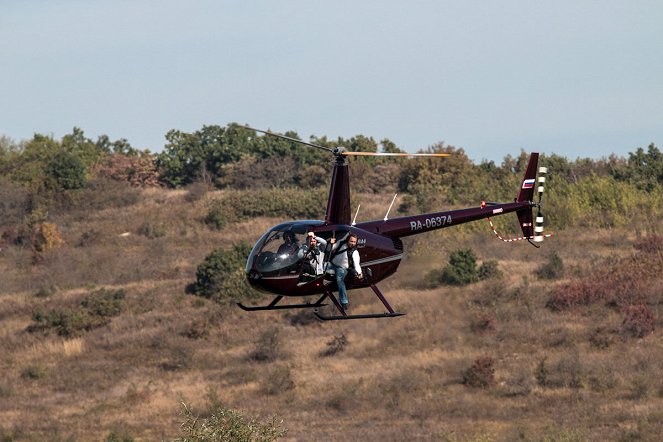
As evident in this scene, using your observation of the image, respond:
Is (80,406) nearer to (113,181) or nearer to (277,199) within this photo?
(277,199)

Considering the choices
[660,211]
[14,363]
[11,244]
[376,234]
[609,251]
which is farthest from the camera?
[11,244]

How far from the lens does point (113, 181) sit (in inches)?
3716

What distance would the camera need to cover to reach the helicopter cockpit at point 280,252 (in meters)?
22.9

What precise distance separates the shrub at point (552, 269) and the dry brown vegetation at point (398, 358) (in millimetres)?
401

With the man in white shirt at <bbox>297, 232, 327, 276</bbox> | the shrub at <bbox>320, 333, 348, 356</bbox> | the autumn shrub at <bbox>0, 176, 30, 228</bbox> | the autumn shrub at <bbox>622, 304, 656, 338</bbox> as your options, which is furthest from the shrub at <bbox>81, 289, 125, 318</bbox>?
the man in white shirt at <bbox>297, 232, 327, 276</bbox>

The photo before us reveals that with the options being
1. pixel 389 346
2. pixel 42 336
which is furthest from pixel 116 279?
pixel 389 346

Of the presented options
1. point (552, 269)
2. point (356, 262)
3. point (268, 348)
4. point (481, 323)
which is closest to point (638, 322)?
point (481, 323)

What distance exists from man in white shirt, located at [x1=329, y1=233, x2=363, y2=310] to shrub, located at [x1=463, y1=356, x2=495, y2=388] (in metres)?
24.4

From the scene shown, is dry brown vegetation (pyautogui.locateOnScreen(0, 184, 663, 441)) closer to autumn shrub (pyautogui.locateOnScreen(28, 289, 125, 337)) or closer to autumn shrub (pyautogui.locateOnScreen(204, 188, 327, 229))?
autumn shrub (pyautogui.locateOnScreen(28, 289, 125, 337))

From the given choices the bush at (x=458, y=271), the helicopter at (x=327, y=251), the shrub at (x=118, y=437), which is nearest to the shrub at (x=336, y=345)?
the bush at (x=458, y=271)

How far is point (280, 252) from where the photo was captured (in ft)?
75.5

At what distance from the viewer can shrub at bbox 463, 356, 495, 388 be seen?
153 ft

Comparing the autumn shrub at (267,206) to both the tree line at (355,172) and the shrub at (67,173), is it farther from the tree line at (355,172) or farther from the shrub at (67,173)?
the shrub at (67,173)

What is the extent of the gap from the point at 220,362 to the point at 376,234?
2908cm
